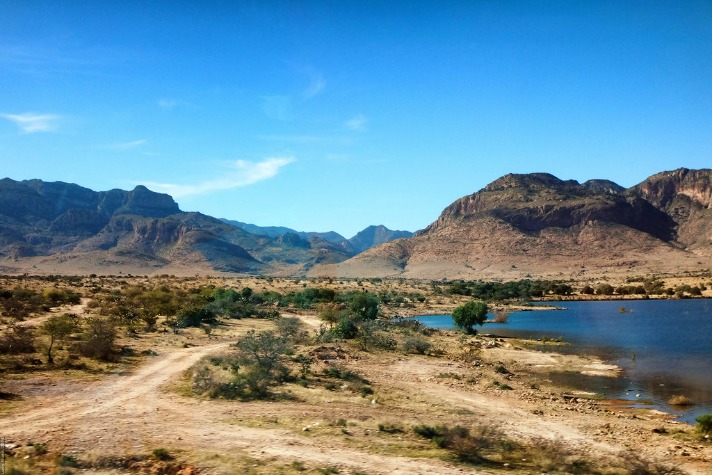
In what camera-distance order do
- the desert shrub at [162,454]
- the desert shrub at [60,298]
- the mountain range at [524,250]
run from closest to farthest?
the desert shrub at [162,454], the desert shrub at [60,298], the mountain range at [524,250]

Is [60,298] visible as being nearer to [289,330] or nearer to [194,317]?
[194,317]

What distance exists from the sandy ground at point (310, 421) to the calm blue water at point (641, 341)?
3.53m

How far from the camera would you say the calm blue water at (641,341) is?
26500 mm

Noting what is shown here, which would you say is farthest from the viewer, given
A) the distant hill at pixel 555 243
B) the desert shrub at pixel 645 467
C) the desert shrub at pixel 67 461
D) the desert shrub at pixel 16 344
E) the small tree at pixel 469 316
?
the distant hill at pixel 555 243

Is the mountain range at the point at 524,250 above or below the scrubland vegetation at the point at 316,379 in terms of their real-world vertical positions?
above

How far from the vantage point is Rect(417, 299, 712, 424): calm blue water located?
26.5 m

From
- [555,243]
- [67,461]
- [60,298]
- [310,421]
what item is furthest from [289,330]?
[555,243]

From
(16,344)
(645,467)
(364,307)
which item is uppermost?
(364,307)

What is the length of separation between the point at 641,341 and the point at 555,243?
132545 millimetres

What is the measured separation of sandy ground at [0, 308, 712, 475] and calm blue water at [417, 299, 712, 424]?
3531 millimetres

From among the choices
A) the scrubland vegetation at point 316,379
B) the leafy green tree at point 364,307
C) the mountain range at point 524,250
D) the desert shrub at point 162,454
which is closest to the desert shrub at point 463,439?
the scrubland vegetation at point 316,379

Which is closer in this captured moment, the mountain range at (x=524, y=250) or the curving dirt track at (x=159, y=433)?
the curving dirt track at (x=159, y=433)

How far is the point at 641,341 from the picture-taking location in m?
43.9

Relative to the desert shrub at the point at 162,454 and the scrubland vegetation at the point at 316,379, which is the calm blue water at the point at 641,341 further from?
the desert shrub at the point at 162,454
